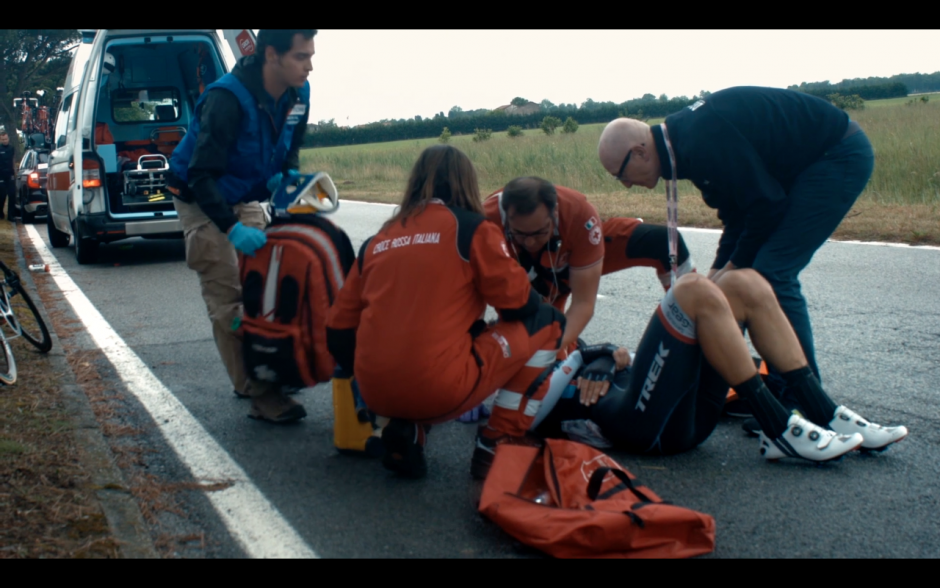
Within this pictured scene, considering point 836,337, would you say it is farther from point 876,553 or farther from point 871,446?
point 876,553

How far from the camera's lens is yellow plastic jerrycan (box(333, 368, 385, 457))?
3.94 metres

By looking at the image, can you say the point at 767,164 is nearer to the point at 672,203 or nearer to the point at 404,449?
the point at 672,203

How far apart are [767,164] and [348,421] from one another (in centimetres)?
218

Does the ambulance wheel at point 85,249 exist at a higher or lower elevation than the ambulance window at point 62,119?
lower

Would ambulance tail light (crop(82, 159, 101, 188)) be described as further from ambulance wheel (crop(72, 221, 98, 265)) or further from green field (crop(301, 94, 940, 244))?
green field (crop(301, 94, 940, 244))

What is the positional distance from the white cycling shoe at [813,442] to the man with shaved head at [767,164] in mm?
436

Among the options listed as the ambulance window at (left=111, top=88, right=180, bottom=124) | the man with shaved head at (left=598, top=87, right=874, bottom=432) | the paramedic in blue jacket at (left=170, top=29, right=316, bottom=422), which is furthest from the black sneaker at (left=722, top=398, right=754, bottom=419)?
the ambulance window at (left=111, top=88, right=180, bottom=124)

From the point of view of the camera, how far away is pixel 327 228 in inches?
168

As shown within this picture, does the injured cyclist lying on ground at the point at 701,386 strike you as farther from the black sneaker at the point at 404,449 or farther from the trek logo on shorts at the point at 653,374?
the black sneaker at the point at 404,449

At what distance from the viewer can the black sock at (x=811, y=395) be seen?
3697 millimetres

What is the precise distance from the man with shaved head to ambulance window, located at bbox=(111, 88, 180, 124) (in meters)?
8.68

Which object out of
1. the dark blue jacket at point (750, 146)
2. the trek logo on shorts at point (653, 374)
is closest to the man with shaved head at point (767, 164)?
the dark blue jacket at point (750, 146)

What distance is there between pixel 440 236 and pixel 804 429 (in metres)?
1.60
